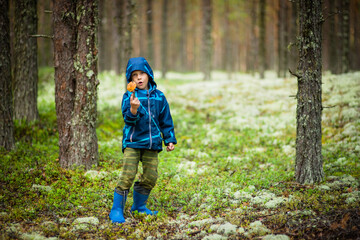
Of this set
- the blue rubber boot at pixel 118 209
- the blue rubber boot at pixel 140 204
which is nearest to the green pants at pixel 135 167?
the blue rubber boot at pixel 118 209

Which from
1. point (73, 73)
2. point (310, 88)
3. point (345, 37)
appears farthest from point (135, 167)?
point (345, 37)

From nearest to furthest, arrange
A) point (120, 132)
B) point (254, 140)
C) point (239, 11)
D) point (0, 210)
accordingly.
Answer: point (0, 210), point (254, 140), point (120, 132), point (239, 11)

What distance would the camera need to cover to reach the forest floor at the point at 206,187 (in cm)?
392

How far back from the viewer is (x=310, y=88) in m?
5.38

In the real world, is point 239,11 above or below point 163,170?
above

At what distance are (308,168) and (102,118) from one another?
7943 mm

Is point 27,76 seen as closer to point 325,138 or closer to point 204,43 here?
point 325,138

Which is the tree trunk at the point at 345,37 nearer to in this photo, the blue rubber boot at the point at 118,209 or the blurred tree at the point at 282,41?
the blurred tree at the point at 282,41

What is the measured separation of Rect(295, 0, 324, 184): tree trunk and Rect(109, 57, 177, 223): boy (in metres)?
2.93

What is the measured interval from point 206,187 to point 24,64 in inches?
314

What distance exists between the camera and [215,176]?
21.3 ft

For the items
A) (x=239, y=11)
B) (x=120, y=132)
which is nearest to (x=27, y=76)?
(x=120, y=132)

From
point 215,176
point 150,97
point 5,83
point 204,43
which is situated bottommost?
point 215,176

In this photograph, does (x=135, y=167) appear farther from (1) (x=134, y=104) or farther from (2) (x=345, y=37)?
(2) (x=345, y=37)
